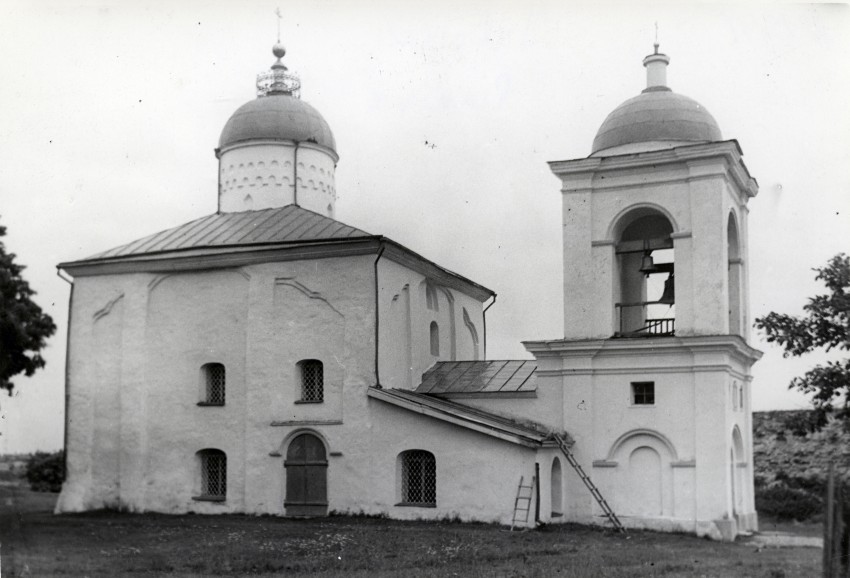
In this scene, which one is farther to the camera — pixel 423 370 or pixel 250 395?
pixel 423 370

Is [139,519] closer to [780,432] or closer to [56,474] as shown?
[56,474]

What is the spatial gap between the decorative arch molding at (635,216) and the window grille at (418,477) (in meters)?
6.29

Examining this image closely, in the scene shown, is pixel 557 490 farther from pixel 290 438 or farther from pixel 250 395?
pixel 250 395

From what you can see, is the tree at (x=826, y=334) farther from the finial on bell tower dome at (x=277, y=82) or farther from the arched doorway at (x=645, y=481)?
the finial on bell tower dome at (x=277, y=82)

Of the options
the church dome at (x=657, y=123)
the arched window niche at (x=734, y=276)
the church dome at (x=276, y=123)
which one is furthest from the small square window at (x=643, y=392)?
the church dome at (x=276, y=123)

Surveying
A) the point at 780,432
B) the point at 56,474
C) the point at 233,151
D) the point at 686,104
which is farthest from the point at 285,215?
the point at 780,432

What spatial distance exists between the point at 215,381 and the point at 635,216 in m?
10.9

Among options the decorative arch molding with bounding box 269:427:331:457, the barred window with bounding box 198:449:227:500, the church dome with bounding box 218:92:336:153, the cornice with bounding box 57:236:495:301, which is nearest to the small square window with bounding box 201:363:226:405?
the barred window with bounding box 198:449:227:500

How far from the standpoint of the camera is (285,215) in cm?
2547

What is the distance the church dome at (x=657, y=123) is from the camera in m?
20.8

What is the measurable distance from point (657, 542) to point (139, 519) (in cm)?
1150

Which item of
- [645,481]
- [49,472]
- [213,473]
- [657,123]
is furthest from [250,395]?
[657,123]

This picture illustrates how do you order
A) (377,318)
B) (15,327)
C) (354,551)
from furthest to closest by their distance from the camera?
(377,318) < (354,551) < (15,327)

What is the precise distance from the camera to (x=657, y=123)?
20875 mm
